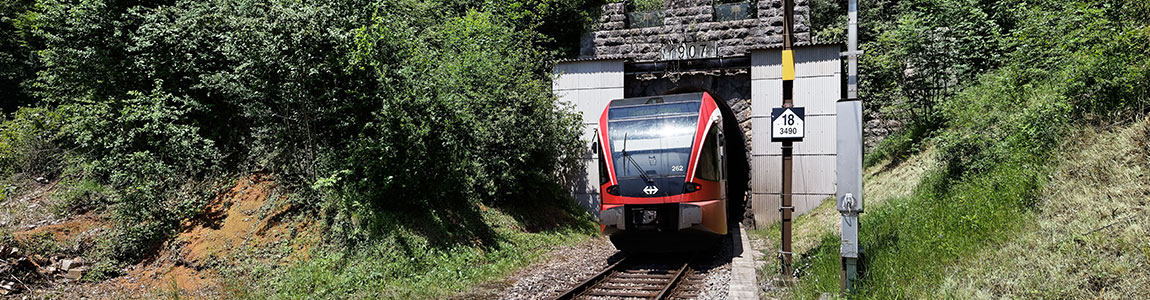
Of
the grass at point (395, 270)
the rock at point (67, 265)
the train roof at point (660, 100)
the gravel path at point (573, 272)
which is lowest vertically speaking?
the gravel path at point (573, 272)

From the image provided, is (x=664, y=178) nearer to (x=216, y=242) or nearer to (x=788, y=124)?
(x=788, y=124)

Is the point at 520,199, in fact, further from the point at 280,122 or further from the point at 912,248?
the point at 912,248

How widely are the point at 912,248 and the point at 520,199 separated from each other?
8.97 metres

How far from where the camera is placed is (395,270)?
339 inches

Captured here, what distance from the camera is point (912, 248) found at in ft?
20.5

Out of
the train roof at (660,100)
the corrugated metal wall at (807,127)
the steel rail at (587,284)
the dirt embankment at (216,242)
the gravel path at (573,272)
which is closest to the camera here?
the steel rail at (587,284)

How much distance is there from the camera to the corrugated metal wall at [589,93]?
1530 cm

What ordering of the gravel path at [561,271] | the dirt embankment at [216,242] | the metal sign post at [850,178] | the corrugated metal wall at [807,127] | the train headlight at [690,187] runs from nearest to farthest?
the metal sign post at [850,178] < the gravel path at [561,271] < the dirt embankment at [216,242] < the train headlight at [690,187] < the corrugated metal wall at [807,127]

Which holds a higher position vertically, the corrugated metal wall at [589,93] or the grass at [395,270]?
the corrugated metal wall at [589,93]

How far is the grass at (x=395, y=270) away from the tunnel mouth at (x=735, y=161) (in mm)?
7194

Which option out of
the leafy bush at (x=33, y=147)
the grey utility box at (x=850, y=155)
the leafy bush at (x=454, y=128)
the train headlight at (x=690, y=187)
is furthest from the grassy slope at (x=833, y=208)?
the leafy bush at (x=33, y=147)

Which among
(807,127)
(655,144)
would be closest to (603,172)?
(655,144)

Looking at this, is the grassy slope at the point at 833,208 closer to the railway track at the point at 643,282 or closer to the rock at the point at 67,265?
the railway track at the point at 643,282

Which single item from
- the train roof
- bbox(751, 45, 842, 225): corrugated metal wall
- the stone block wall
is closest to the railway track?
the train roof
